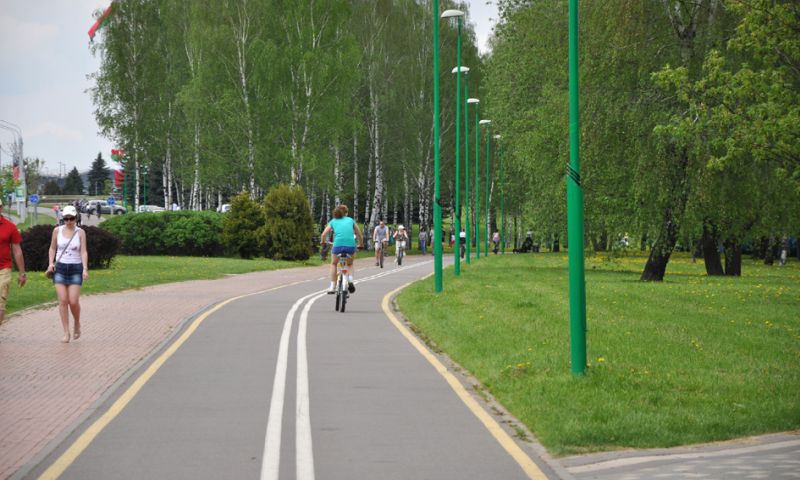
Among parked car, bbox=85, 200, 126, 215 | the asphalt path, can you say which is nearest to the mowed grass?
the asphalt path

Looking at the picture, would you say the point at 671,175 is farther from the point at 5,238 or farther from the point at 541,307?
the point at 5,238

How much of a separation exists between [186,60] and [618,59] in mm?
41281

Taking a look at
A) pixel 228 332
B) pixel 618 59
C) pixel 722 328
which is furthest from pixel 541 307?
pixel 618 59

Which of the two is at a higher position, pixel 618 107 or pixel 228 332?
pixel 618 107

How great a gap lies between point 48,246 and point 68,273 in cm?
1893

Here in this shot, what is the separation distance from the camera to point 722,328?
57.2 feet

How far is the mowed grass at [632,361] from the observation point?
30.1ft

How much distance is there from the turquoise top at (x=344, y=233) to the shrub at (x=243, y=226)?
27035 mm

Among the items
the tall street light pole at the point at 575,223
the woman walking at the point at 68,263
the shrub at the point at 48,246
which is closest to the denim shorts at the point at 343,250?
the woman walking at the point at 68,263

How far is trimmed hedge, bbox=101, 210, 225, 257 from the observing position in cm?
4919

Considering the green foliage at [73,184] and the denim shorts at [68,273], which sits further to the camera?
the green foliage at [73,184]

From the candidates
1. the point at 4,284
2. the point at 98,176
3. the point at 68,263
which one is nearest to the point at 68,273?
the point at 68,263

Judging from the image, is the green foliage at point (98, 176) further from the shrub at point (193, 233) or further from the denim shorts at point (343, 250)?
the denim shorts at point (343, 250)

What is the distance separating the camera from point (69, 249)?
51.1 ft
